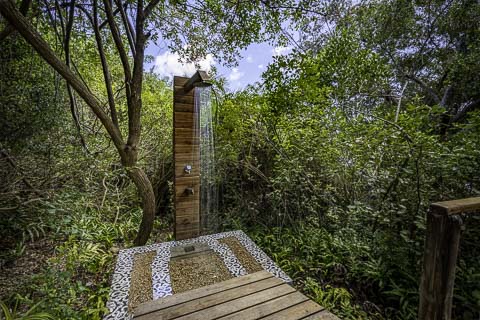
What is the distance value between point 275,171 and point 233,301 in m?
1.95

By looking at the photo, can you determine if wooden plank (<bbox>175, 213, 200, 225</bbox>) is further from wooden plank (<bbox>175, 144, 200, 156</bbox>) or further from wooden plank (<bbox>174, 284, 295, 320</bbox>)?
wooden plank (<bbox>174, 284, 295, 320</bbox>)

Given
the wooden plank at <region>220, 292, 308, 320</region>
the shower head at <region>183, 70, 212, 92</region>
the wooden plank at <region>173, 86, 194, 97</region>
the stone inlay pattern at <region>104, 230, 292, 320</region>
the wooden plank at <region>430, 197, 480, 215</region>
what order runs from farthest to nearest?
the wooden plank at <region>173, 86, 194, 97</region>
the shower head at <region>183, 70, 212, 92</region>
the stone inlay pattern at <region>104, 230, 292, 320</region>
the wooden plank at <region>220, 292, 308, 320</region>
the wooden plank at <region>430, 197, 480, 215</region>

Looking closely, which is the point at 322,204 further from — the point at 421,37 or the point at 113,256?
the point at 421,37

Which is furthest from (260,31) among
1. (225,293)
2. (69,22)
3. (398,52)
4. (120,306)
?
(398,52)

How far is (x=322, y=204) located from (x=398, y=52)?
515cm

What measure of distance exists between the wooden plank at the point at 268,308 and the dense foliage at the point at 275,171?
507 millimetres

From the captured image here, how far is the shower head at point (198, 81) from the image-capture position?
2213 mm

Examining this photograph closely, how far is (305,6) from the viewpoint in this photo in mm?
2816

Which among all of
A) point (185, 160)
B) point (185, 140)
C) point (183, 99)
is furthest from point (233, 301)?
point (183, 99)

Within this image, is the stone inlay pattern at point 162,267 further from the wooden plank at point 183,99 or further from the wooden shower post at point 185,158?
the wooden plank at point 183,99

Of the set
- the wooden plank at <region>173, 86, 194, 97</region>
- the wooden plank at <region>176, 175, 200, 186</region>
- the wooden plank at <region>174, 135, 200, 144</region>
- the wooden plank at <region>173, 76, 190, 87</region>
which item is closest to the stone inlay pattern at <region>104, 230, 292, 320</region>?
the wooden plank at <region>176, 175, 200, 186</region>

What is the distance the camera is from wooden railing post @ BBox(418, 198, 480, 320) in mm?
939

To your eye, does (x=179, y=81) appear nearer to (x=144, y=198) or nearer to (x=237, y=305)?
(x=144, y=198)

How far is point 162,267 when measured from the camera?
2199mm
